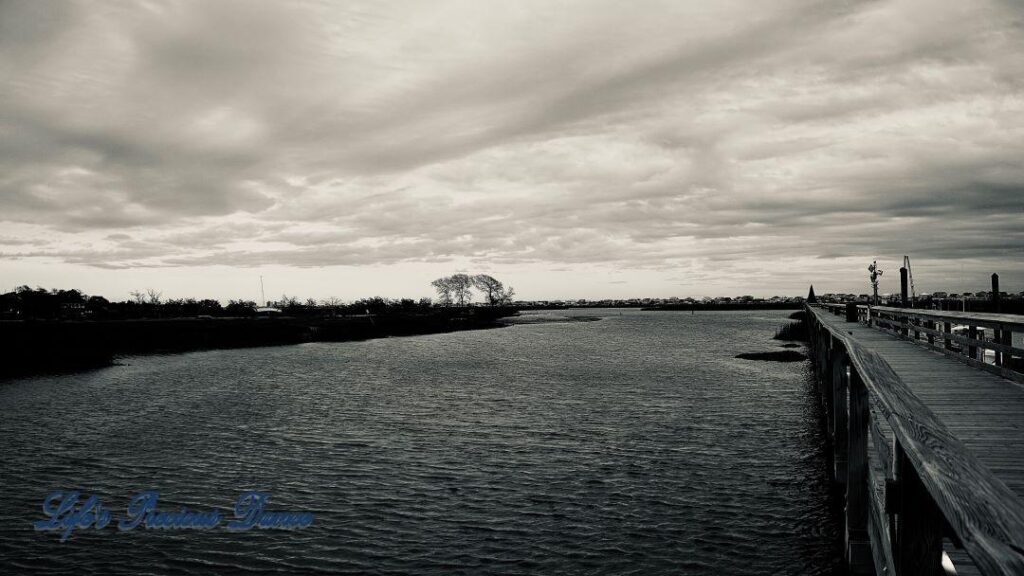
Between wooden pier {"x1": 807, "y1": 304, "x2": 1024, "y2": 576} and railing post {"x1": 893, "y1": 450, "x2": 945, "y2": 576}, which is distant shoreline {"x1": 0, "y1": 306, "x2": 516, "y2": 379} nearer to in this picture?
wooden pier {"x1": 807, "y1": 304, "x2": 1024, "y2": 576}

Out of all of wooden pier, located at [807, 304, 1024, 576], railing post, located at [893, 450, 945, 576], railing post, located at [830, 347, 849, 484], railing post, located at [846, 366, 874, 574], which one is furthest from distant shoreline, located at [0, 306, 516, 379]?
railing post, located at [893, 450, 945, 576]

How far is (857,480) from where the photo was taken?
9242mm

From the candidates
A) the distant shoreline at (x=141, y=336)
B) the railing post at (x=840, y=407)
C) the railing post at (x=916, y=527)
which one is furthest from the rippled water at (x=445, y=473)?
the distant shoreline at (x=141, y=336)

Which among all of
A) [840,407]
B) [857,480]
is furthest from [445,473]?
[857,480]

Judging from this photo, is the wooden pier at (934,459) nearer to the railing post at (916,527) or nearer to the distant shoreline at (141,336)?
the railing post at (916,527)

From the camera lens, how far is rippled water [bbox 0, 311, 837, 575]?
41.8ft

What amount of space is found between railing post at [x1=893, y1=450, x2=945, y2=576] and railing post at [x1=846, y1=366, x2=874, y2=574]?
4.09m

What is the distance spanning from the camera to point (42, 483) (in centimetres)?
1784

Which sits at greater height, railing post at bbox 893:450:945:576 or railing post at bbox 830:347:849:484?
railing post at bbox 893:450:945:576

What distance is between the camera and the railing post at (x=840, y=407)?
13055 millimetres

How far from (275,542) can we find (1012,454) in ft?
42.2

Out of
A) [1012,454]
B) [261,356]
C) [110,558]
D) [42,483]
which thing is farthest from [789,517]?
[261,356]

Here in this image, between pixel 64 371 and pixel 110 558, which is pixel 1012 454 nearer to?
pixel 110 558

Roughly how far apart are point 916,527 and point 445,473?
1569 centimetres
